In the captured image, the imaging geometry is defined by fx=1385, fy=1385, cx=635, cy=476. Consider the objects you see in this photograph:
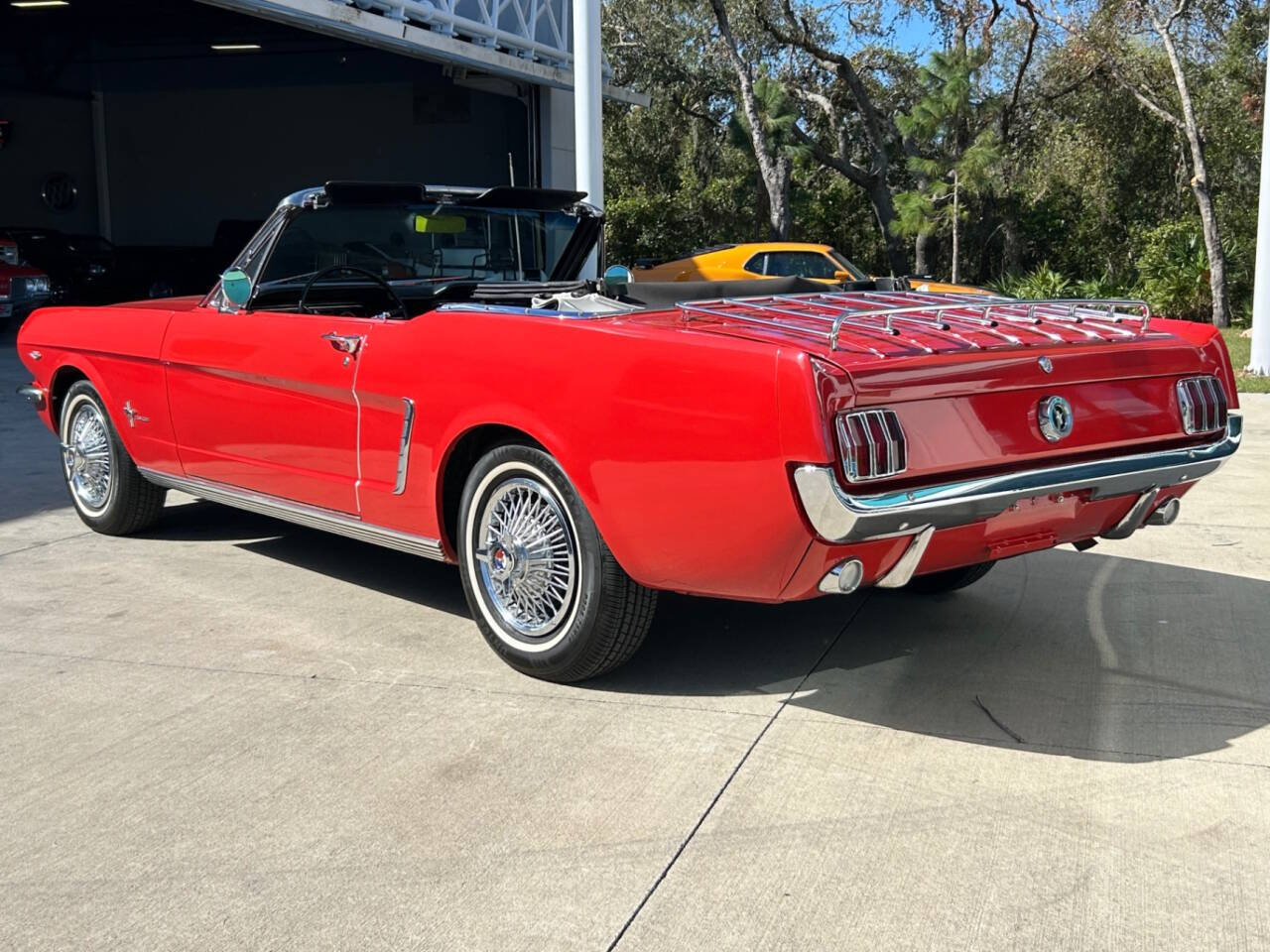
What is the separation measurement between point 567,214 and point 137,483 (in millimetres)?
2272

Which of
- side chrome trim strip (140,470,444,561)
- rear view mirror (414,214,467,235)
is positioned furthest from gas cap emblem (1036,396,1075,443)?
rear view mirror (414,214,467,235)

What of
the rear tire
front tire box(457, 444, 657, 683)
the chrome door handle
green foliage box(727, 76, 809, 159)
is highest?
green foliage box(727, 76, 809, 159)

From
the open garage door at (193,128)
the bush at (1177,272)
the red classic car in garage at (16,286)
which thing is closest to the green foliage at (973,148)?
the bush at (1177,272)

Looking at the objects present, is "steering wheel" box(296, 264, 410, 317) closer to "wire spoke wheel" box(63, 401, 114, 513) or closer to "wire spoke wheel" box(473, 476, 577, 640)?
"wire spoke wheel" box(473, 476, 577, 640)

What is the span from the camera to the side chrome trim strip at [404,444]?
14.8 ft

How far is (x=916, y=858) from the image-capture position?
308 cm

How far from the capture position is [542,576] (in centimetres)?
422

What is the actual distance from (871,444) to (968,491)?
1.14 ft

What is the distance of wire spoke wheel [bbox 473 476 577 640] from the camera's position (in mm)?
4152

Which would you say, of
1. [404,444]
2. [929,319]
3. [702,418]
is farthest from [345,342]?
[929,319]

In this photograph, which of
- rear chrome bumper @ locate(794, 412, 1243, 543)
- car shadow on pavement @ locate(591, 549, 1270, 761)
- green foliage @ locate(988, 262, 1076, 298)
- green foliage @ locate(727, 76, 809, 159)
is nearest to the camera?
rear chrome bumper @ locate(794, 412, 1243, 543)

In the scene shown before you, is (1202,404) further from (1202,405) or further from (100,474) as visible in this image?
(100,474)

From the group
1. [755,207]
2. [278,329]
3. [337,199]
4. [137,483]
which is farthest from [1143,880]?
[755,207]

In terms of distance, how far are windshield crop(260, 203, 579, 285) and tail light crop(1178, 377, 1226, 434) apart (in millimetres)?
2678
